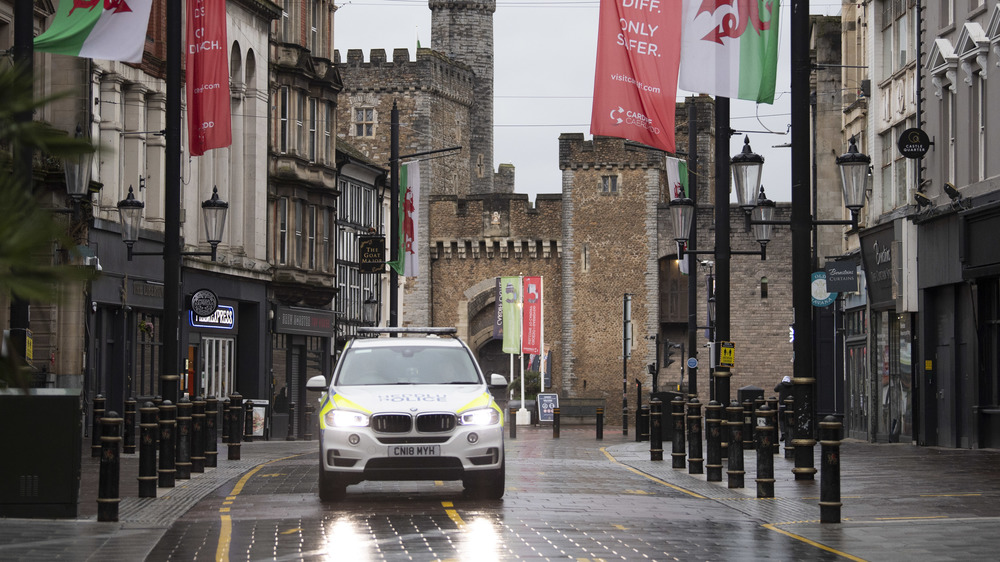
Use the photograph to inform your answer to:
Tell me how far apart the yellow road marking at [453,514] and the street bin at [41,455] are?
320cm

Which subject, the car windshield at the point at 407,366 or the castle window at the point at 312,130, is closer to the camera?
the car windshield at the point at 407,366

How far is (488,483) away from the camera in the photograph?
1464 centimetres

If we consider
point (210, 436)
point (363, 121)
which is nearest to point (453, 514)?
point (210, 436)

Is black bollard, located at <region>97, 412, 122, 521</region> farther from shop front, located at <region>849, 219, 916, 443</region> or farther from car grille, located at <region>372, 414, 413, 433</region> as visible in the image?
shop front, located at <region>849, 219, 916, 443</region>

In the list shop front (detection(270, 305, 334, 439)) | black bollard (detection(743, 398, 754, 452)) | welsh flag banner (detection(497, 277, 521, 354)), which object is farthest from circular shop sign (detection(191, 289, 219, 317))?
→ welsh flag banner (detection(497, 277, 521, 354))

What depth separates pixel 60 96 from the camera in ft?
9.96

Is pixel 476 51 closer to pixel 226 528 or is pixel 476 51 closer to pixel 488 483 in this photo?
pixel 488 483

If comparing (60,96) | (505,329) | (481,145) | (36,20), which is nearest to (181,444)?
(36,20)

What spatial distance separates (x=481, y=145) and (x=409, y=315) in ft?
58.2

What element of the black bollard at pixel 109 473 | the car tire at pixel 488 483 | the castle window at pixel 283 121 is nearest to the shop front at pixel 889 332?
the car tire at pixel 488 483

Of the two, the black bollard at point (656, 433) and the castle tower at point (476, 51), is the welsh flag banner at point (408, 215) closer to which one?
the black bollard at point (656, 433)

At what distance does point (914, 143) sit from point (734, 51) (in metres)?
10.0

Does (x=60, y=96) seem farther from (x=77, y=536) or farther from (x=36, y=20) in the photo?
(x=36, y=20)

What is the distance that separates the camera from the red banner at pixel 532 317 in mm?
63719
